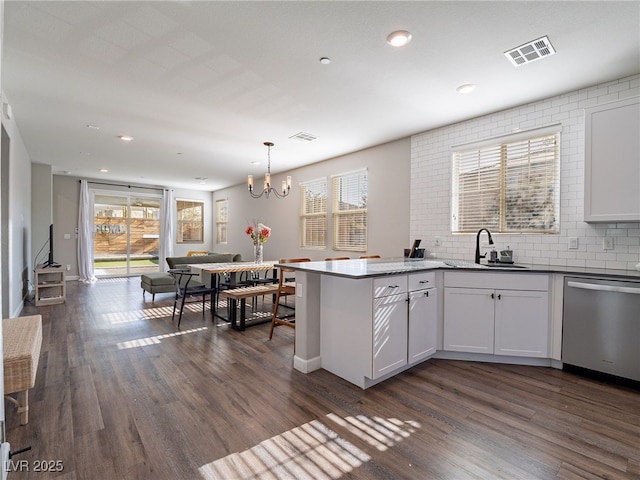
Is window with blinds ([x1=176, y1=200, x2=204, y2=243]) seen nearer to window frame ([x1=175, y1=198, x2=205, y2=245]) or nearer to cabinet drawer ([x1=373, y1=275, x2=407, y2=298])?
window frame ([x1=175, y1=198, x2=205, y2=245])

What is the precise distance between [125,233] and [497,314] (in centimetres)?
939

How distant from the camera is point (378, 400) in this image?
231cm

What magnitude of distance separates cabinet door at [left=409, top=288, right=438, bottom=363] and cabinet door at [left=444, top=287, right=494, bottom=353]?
14 centimetres

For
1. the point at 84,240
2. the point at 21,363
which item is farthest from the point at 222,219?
the point at 21,363

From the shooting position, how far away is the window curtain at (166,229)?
9406 millimetres

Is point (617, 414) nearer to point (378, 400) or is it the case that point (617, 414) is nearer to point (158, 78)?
point (378, 400)

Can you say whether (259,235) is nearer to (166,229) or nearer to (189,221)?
(166,229)

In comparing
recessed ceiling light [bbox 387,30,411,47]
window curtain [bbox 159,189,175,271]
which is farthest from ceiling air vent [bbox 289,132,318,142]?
window curtain [bbox 159,189,175,271]

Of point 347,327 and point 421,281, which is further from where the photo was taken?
point 421,281

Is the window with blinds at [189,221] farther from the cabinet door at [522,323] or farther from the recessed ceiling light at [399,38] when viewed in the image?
the cabinet door at [522,323]

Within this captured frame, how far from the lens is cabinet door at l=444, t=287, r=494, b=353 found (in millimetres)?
2973

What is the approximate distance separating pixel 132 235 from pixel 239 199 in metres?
3.30

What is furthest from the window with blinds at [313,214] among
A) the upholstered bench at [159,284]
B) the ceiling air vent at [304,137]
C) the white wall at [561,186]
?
the upholstered bench at [159,284]

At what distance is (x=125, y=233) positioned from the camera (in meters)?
8.89
